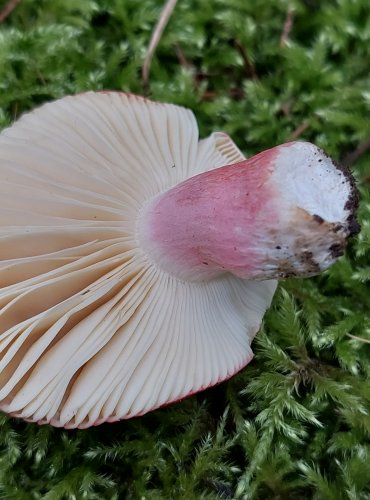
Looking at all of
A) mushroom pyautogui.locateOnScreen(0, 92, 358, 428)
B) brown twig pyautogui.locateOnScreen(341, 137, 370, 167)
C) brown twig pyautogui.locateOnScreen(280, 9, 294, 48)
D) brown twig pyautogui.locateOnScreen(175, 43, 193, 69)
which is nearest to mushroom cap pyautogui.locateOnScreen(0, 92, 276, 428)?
mushroom pyautogui.locateOnScreen(0, 92, 358, 428)

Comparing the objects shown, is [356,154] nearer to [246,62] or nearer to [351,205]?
[246,62]

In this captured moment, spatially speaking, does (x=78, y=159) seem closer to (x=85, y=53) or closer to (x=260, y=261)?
Result: (x=260, y=261)

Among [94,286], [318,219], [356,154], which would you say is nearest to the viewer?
[318,219]

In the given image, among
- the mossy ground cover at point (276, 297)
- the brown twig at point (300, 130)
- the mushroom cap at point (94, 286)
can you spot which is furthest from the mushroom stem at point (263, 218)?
the brown twig at point (300, 130)

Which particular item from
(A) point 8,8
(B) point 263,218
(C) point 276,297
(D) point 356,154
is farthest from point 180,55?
(B) point 263,218

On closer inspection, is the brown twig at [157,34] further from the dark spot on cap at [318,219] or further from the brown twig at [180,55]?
the dark spot on cap at [318,219]

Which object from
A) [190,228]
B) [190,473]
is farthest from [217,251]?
[190,473]
